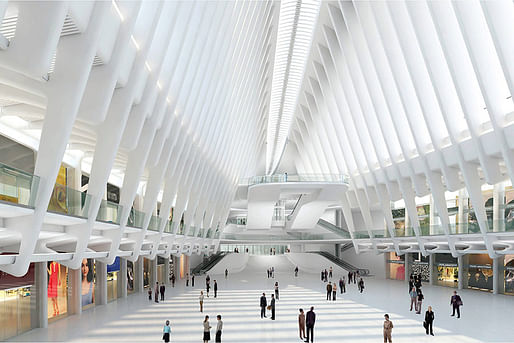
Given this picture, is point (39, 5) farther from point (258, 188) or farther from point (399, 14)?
point (258, 188)

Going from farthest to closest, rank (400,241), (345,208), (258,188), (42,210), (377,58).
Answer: (345,208), (258,188), (400,241), (377,58), (42,210)

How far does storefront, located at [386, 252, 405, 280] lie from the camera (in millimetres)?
46406

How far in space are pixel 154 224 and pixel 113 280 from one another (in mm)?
6285

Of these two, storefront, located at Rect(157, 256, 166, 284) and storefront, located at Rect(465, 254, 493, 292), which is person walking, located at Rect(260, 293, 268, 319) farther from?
storefront, located at Rect(157, 256, 166, 284)

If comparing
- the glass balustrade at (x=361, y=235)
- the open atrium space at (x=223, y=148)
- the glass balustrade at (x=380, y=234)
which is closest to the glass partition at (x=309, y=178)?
the open atrium space at (x=223, y=148)

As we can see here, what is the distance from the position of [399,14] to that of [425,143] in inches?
344

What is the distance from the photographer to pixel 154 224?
24.7 m

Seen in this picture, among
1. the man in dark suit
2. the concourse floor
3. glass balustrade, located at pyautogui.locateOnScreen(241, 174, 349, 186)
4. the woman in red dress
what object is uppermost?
glass balustrade, located at pyautogui.locateOnScreen(241, 174, 349, 186)

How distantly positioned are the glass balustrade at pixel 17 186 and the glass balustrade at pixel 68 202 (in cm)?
160

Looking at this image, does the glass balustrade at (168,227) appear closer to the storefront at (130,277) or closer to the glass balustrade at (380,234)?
the storefront at (130,277)

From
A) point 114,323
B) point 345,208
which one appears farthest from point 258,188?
point 114,323

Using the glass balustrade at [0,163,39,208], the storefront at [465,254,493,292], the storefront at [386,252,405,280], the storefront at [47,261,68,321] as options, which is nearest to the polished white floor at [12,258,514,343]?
the storefront at [47,261,68,321]

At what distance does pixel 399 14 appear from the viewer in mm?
24781

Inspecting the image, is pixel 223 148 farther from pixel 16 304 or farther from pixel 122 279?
pixel 16 304
